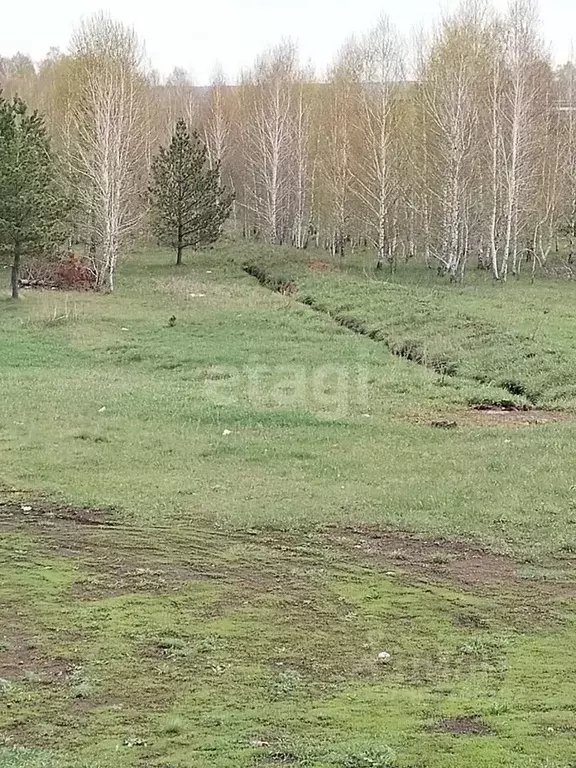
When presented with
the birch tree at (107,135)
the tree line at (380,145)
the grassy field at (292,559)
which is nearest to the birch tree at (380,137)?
the tree line at (380,145)

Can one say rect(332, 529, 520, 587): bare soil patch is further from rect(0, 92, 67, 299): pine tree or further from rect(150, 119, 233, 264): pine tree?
rect(150, 119, 233, 264): pine tree

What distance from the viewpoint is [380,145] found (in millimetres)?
35312

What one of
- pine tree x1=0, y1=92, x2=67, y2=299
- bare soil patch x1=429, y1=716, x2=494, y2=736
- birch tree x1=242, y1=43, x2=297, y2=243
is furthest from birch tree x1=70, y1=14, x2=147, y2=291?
bare soil patch x1=429, y1=716, x2=494, y2=736

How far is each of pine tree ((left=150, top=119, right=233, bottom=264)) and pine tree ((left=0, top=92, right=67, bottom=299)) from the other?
9061 mm

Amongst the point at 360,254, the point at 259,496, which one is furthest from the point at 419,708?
the point at 360,254

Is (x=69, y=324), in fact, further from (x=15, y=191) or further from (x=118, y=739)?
(x=118, y=739)

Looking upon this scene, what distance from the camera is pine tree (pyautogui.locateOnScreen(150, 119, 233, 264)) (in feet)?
121

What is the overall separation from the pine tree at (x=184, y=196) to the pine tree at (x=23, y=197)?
9061 mm

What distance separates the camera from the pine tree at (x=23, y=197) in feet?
85.1

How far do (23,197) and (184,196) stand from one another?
12.3 meters

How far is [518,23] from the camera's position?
33.7m

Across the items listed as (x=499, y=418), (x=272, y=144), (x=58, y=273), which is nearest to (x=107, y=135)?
(x=58, y=273)

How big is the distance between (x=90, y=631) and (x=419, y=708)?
233cm

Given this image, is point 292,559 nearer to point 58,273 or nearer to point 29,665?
point 29,665
